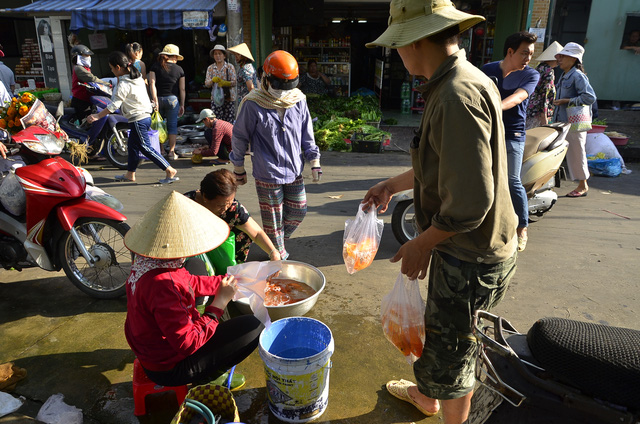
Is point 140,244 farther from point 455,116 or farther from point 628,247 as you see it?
point 628,247

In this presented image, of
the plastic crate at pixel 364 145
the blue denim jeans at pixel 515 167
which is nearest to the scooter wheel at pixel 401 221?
the blue denim jeans at pixel 515 167

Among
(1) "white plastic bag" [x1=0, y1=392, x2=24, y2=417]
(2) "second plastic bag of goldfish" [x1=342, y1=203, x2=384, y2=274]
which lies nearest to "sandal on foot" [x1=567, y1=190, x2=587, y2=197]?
(2) "second plastic bag of goldfish" [x1=342, y1=203, x2=384, y2=274]

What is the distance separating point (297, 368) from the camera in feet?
7.37

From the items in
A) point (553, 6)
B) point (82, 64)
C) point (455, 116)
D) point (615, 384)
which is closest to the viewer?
point (615, 384)

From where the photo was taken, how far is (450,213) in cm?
166

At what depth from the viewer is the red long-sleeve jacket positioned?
82.9 inches

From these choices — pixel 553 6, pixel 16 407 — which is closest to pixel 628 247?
pixel 16 407

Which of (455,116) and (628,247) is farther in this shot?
(628,247)

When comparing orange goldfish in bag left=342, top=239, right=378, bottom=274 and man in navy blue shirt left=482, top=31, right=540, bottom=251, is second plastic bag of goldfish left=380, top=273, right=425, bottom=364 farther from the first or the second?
man in navy blue shirt left=482, top=31, right=540, bottom=251

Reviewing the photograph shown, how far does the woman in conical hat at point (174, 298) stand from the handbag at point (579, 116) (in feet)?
18.4

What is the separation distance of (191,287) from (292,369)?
67 centimetres

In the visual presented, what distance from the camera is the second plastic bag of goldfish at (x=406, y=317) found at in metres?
2.21

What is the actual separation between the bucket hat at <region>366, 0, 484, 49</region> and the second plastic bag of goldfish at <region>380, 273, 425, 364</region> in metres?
1.06

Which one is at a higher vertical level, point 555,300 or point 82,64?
point 82,64
